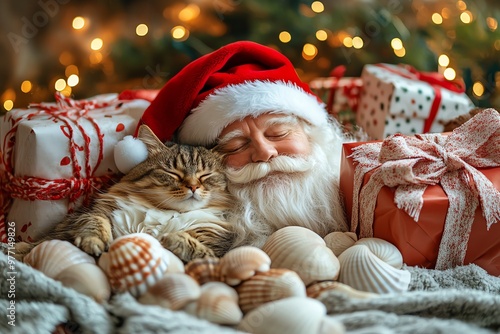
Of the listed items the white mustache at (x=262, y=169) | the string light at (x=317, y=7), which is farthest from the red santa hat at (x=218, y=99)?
the string light at (x=317, y=7)

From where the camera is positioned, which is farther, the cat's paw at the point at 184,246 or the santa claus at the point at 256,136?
the santa claus at the point at 256,136

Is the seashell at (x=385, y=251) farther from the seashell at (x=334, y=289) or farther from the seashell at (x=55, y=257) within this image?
the seashell at (x=55, y=257)

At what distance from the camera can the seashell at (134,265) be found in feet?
3.09

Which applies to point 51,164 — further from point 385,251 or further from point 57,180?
point 385,251

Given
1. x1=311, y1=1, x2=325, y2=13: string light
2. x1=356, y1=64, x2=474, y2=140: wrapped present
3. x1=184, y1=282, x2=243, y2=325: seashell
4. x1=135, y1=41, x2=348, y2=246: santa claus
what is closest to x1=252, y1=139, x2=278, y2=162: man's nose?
x1=135, y1=41, x2=348, y2=246: santa claus

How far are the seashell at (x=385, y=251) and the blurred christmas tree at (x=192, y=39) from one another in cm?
111

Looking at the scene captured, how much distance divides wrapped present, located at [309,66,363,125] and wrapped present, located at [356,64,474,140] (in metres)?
0.09

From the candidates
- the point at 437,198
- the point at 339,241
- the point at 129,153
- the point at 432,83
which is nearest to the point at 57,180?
the point at 129,153

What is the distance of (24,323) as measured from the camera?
2.95ft

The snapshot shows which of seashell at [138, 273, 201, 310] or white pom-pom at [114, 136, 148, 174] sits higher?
white pom-pom at [114, 136, 148, 174]

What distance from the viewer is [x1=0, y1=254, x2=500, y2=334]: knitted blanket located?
847 mm

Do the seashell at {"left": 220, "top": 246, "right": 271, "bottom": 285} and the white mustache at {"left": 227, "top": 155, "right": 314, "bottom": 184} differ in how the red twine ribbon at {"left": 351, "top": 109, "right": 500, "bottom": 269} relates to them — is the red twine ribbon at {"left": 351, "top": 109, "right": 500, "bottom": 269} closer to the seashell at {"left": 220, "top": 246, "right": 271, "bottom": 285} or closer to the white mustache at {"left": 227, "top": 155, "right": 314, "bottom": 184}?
the white mustache at {"left": 227, "top": 155, "right": 314, "bottom": 184}

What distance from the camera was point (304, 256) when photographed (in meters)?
1.02

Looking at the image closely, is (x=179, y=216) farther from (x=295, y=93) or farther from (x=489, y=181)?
(x=489, y=181)
